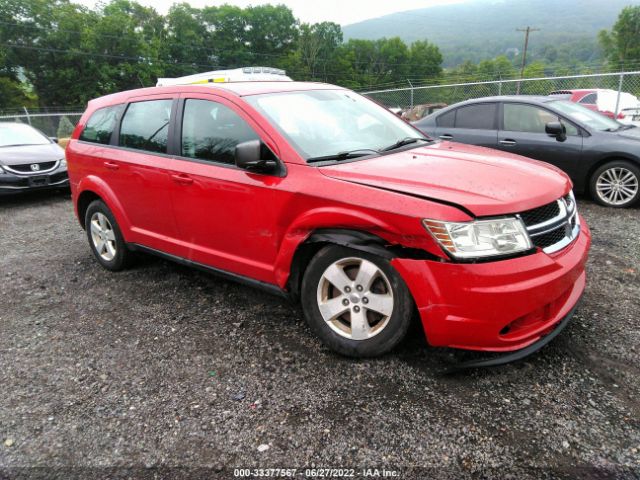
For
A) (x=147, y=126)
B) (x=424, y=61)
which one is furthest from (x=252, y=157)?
(x=424, y=61)

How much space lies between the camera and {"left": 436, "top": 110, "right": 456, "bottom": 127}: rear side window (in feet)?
24.6

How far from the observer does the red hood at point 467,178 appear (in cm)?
251

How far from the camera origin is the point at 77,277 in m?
4.71

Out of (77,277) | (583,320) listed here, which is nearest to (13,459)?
(77,277)

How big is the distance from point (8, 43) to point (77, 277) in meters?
60.6

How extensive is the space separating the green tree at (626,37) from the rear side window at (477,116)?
74.8 m

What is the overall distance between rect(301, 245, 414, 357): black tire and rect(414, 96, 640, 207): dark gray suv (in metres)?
3.91

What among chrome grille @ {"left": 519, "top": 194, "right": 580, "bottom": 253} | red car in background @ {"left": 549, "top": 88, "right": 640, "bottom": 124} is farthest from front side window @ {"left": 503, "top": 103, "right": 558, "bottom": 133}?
red car in background @ {"left": 549, "top": 88, "right": 640, "bottom": 124}

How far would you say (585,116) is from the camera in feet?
22.3

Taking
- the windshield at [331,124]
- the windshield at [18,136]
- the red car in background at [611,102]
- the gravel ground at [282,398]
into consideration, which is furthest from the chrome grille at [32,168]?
the red car in background at [611,102]

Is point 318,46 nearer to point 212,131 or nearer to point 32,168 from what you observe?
point 32,168

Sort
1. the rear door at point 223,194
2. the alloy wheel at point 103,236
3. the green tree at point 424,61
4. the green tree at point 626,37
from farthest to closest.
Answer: the green tree at point 424,61
the green tree at point 626,37
the alloy wheel at point 103,236
the rear door at point 223,194

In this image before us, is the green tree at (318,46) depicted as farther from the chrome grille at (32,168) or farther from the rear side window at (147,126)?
the rear side window at (147,126)

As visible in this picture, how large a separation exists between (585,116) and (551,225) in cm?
508
